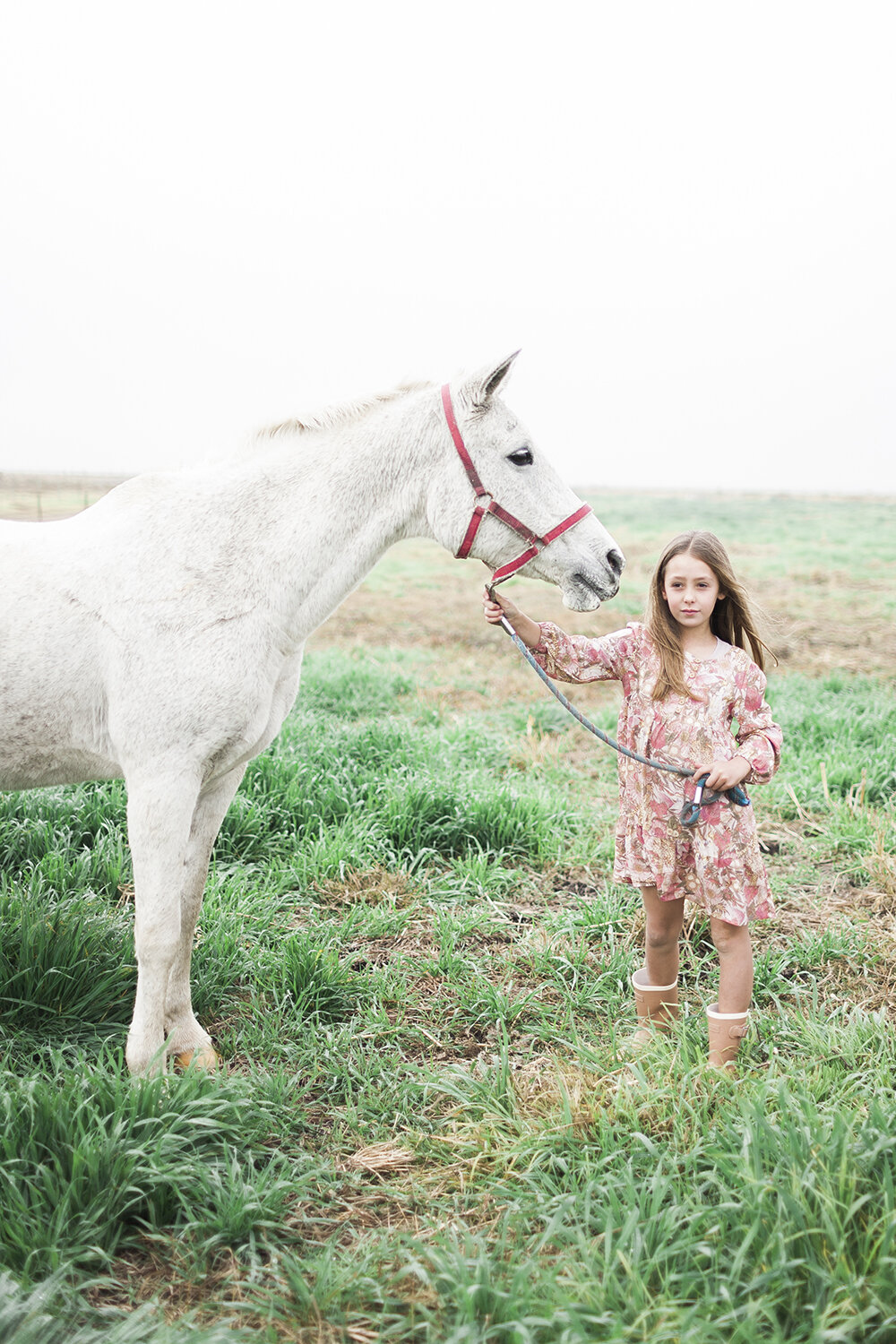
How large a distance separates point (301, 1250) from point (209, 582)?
188 cm

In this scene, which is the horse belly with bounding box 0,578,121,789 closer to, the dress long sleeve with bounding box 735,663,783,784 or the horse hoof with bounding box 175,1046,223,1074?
the horse hoof with bounding box 175,1046,223,1074

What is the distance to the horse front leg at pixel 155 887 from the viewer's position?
246 centimetres

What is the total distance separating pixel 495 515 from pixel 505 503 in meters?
0.05

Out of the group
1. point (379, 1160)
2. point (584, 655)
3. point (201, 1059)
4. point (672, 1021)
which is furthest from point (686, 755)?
point (201, 1059)

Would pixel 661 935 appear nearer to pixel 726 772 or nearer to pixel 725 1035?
pixel 725 1035

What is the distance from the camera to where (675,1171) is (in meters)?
2.02

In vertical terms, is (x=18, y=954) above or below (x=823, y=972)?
above

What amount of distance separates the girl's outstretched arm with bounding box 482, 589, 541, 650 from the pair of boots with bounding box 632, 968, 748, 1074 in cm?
129

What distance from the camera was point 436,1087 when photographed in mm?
2582

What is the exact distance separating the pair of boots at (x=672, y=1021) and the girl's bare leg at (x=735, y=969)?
36 mm

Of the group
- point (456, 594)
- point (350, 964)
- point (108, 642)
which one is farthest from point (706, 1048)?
point (456, 594)

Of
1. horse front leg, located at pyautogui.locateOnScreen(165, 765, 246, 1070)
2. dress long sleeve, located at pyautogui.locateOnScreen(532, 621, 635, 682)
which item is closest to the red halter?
dress long sleeve, located at pyautogui.locateOnScreen(532, 621, 635, 682)

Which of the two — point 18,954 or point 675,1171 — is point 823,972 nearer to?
point 675,1171

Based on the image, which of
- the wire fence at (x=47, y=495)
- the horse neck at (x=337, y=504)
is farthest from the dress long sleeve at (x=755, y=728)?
the wire fence at (x=47, y=495)
